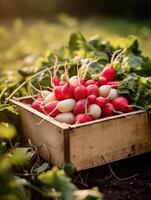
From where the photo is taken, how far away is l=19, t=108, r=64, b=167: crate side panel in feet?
10.4

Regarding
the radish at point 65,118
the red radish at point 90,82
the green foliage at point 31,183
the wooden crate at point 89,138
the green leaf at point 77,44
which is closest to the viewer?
the green foliage at point 31,183

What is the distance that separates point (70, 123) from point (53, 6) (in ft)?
41.3

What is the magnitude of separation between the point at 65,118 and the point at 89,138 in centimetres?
22

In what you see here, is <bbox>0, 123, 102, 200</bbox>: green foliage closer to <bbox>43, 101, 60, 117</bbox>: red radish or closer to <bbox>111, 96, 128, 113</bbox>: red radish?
<bbox>43, 101, 60, 117</bbox>: red radish

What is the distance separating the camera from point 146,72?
3926 millimetres

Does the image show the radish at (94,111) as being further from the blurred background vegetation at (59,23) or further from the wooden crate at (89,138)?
the blurred background vegetation at (59,23)

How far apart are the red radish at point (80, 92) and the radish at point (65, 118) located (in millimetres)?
133

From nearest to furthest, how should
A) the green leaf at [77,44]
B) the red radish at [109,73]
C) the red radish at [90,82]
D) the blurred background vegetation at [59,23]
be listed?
the red radish at [90,82] < the red radish at [109,73] < the green leaf at [77,44] < the blurred background vegetation at [59,23]

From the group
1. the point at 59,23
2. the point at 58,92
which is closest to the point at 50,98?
the point at 58,92

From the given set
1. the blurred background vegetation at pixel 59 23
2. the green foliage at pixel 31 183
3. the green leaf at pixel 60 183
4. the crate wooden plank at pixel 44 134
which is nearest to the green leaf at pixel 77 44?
the crate wooden plank at pixel 44 134

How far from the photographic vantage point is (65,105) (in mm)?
3348

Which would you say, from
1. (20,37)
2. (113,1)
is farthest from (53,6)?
(20,37)

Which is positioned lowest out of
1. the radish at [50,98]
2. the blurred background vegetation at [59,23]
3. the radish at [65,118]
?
the radish at [65,118]

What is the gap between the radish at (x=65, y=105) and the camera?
3340 millimetres
